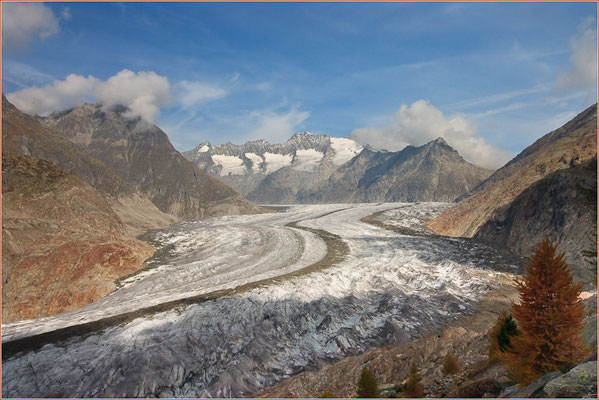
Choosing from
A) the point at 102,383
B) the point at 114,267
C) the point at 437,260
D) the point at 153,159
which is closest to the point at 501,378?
the point at 102,383

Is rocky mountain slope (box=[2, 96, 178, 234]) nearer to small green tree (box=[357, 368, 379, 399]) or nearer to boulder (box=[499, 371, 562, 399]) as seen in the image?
small green tree (box=[357, 368, 379, 399])

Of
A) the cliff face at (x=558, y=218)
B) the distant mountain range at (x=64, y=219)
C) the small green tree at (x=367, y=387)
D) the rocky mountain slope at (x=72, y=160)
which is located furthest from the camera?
the rocky mountain slope at (x=72, y=160)

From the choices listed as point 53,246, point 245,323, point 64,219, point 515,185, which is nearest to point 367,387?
point 245,323

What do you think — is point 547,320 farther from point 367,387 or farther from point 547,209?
point 547,209

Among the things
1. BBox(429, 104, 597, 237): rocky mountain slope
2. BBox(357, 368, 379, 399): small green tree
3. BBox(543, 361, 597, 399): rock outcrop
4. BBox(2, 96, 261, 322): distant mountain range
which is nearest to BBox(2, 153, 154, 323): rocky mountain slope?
BBox(2, 96, 261, 322): distant mountain range

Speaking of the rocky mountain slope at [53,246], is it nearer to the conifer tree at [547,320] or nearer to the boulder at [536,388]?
the boulder at [536,388]

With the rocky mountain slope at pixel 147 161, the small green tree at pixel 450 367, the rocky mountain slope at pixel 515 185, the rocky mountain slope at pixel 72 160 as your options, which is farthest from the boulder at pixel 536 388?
the rocky mountain slope at pixel 147 161
